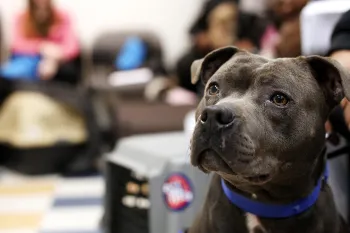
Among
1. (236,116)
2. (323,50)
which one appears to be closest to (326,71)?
(236,116)

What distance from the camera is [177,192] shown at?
6.36 ft

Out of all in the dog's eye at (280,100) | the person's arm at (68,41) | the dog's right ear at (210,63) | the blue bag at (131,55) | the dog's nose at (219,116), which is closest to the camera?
the dog's nose at (219,116)

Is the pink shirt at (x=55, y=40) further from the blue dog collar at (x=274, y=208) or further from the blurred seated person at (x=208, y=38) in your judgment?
the blue dog collar at (x=274, y=208)

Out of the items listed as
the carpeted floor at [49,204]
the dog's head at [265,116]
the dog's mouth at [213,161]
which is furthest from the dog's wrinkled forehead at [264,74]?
the carpeted floor at [49,204]

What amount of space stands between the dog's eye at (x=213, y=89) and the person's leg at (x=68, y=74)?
2819 mm

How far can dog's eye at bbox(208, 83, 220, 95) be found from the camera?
1.49 metres

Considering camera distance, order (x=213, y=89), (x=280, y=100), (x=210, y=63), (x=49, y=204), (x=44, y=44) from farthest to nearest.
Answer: (x=44, y=44)
(x=49, y=204)
(x=210, y=63)
(x=213, y=89)
(x=280, y=100)

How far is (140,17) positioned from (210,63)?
3.55 meters

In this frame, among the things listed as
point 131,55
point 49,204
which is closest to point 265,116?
point 49,204

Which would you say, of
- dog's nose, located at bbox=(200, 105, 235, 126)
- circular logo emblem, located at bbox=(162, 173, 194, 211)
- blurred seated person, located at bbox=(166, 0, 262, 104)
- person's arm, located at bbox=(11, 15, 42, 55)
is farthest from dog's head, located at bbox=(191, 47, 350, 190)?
person's arm, located at bbox=(11, 15, 42, 55)

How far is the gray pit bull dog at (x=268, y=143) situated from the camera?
130 centimetres

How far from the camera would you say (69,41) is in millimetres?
4375

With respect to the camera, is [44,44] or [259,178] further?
[44,44]

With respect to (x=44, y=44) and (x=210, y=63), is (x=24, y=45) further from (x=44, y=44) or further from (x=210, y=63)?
(x=210, y=63)
